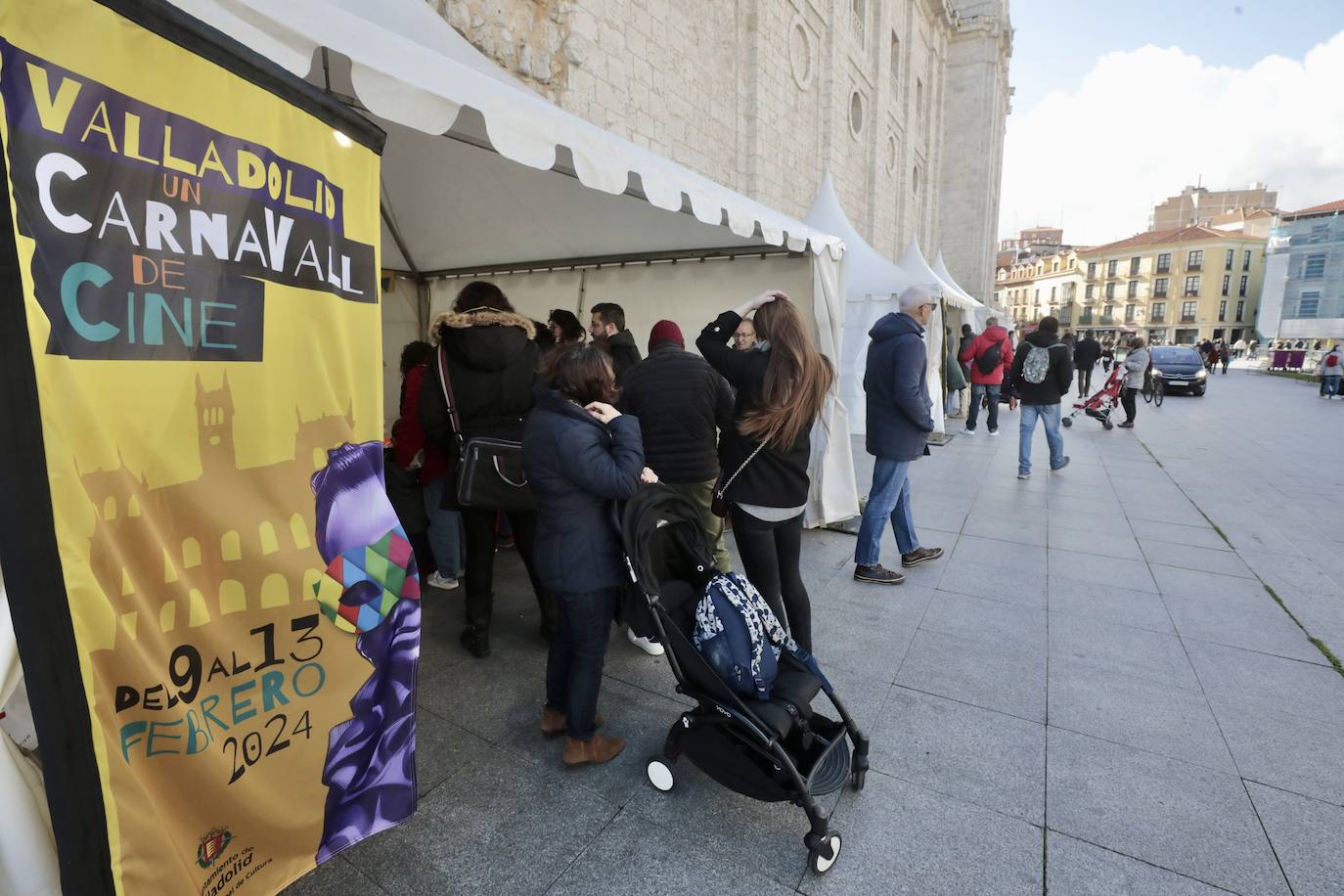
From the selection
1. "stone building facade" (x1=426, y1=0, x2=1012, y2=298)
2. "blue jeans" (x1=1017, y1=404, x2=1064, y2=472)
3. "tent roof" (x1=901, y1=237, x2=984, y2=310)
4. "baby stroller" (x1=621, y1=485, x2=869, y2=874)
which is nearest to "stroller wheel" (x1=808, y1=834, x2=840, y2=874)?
"baby stroller" (x1=621, y1=485, x2=869, y2=874)

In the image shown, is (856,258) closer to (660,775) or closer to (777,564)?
(777,564)

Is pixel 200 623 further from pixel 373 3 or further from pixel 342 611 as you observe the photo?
pixel 373 3

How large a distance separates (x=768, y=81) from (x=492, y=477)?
34.5 feet

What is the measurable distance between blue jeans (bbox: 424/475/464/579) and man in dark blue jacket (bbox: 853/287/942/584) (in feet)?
9.28

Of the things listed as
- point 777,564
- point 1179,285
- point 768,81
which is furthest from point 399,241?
point 1179,285

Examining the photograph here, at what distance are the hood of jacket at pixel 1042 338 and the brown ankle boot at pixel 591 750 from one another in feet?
23.7

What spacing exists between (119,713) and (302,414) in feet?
2.57

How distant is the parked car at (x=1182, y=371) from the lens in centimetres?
1847

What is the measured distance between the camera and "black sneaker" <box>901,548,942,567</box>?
4840mm

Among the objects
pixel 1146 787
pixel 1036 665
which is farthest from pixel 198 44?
pixel 1036 665

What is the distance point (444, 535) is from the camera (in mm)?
4391

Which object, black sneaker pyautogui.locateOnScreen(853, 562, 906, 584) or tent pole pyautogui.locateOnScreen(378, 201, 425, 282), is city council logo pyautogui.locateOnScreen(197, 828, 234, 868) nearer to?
black sneaker pyautogui.locateOnScreen(853, 562, 906, 584)

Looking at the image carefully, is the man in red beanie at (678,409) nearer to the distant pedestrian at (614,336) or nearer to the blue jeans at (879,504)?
the distant pedestrian at (614,336)

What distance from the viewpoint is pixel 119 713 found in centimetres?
134
